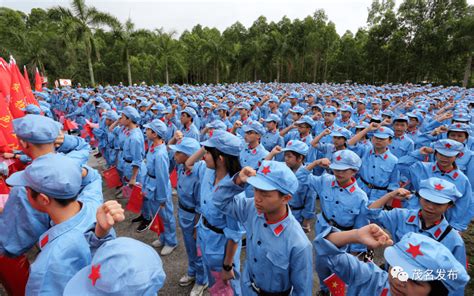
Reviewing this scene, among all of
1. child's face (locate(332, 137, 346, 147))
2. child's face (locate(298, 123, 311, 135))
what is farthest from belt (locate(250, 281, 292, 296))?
child's face (locate(298, 123, 311, 135))

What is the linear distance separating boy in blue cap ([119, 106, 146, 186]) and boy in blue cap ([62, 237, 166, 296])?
A: 4.64 meters

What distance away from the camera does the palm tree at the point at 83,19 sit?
886 inches

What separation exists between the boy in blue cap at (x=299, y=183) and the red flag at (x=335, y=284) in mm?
1747

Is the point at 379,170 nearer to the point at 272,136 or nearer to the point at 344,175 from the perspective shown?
the point at 344,175

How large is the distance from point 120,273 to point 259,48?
41.5m

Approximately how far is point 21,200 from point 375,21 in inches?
2128

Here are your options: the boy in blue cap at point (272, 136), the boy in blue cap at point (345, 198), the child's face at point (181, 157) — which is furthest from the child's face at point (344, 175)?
the boy in blue cap at point (272, 136)

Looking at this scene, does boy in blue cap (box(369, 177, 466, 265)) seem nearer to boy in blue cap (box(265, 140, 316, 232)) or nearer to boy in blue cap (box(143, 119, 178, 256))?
boy in blue cap (box(265, 140, 316, 232))

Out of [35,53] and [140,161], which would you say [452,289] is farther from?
[35,53]

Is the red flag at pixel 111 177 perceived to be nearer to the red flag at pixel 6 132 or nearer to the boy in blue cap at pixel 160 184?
the boy in blue cap at pixel 160 184

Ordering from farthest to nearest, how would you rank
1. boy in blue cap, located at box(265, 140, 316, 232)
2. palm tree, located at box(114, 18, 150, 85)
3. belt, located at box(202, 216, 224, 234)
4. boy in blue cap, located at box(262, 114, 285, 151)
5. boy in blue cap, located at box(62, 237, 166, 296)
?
palm tree, located at box(114, 18, 150, 85) < boy in blue cap, located at box(262, 114, 285, 151) < boy in blue cap, located at box(265, 140, 316, 232) < belt, located at box(202, 216, 224, 234) < boy in blue cap, located at box(62, 237, 166, 296)

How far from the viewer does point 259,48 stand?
39.5 metres

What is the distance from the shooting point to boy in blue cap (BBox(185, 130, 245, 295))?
2.96m

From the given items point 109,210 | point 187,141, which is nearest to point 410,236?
point 109,210
